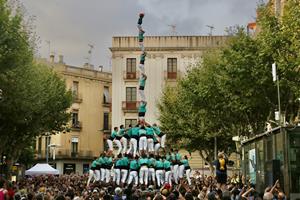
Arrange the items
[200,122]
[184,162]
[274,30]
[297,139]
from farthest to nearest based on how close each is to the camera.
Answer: [200,122]
[184,162]
[274,30]
[297,139]

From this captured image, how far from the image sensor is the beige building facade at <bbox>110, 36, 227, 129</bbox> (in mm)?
58375

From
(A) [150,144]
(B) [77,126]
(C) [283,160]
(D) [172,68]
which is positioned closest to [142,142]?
(A) [150,144]

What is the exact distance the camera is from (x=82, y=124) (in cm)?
7062

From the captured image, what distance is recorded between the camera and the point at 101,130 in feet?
238

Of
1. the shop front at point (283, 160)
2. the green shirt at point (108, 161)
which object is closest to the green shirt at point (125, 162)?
the green shirt at point (108, 161)

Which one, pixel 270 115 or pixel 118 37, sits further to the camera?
pixel 118 37

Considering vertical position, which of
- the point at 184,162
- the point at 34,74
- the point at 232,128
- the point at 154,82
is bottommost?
the point at 184,162

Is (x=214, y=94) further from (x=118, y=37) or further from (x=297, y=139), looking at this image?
(x=118, y=37)

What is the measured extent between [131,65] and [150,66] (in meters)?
2.07

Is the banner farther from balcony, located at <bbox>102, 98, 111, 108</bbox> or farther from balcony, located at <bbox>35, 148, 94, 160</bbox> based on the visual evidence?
balcony, located at <bbox>102, 98, 111, 108</bbox>

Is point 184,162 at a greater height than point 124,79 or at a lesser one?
Answer: lesser

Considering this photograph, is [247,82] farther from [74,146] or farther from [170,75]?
[74,146]

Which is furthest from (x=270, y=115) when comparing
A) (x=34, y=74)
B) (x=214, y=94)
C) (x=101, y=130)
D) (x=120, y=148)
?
(x=101, y=130)

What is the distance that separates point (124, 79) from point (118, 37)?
4.43 meters
